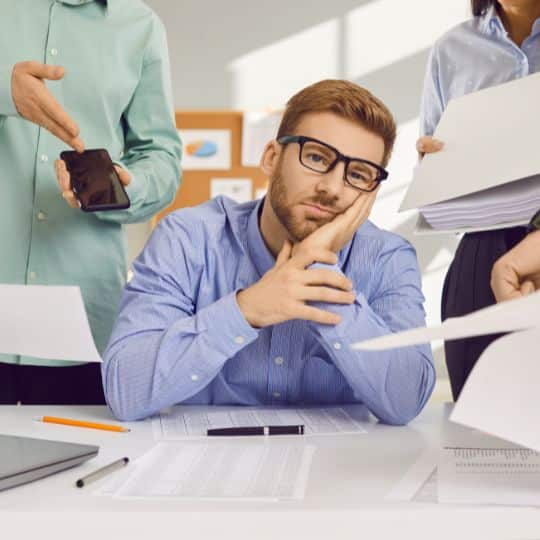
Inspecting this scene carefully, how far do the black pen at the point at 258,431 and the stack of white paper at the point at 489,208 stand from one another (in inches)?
18.8

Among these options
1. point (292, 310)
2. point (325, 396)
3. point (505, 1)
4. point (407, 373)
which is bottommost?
point (325, 396)

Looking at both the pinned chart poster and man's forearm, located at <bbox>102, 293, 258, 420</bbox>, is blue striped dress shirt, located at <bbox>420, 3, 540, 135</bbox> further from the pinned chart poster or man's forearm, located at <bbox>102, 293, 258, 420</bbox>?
the pinned chart poster

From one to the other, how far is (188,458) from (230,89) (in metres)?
4.32

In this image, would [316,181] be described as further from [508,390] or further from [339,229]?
[508,390]

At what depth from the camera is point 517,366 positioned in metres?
0.78

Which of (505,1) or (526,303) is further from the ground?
(505,1)

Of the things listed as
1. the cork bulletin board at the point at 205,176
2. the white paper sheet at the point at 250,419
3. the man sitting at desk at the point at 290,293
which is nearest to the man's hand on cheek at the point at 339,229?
the man sitting at desk at the point at 290,293

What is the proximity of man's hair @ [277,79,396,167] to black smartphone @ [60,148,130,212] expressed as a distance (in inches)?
14.5

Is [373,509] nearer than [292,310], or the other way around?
[373,509]

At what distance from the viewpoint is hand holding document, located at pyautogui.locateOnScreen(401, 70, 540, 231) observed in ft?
4.65

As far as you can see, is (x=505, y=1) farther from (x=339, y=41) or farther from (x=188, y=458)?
(x=339, y=41)

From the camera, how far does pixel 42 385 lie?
1812 mm

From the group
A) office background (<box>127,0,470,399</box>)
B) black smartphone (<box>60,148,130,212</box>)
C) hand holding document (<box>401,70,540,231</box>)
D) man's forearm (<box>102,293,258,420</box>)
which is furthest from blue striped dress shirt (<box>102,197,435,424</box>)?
office background (<box>127,0,470,399</box>)

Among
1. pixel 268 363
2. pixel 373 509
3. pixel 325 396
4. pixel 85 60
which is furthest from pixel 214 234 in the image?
pixel 373 509
